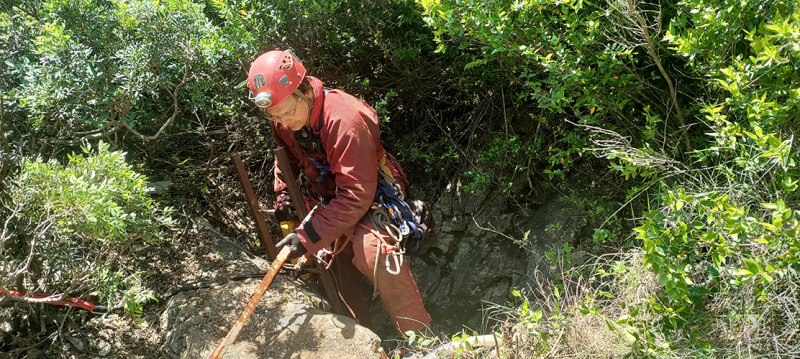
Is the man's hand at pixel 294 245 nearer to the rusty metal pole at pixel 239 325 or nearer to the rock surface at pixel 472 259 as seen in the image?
the rusty metal pole at pixel 239 325

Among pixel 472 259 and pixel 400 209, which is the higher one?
pixel 400 209

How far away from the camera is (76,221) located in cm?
244

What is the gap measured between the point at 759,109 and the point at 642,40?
0.89m

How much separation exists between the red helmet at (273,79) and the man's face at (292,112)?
56 millimetres

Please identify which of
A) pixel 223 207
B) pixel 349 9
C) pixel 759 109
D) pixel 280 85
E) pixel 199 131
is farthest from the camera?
pixel 223 207

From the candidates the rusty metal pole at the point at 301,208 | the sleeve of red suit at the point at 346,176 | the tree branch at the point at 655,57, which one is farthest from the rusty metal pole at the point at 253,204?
the tree branch at the point at 655,57

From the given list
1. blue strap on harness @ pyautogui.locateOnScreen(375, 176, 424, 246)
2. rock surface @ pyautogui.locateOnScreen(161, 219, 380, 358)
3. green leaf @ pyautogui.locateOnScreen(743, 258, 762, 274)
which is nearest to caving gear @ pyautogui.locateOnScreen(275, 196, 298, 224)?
rock surface @ pyautogui.locateOnScreen(161, 219, 380, 358)

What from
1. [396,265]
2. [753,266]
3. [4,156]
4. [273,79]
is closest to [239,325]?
[396,265]

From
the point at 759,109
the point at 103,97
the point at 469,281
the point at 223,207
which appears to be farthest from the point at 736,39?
the point at 223,207

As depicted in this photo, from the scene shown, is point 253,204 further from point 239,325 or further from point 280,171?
point 239,325

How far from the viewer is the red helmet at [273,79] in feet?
9.71

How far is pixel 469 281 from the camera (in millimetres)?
4562

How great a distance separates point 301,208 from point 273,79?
97 centimetres

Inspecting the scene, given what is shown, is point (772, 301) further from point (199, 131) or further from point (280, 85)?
point (199, 131)
